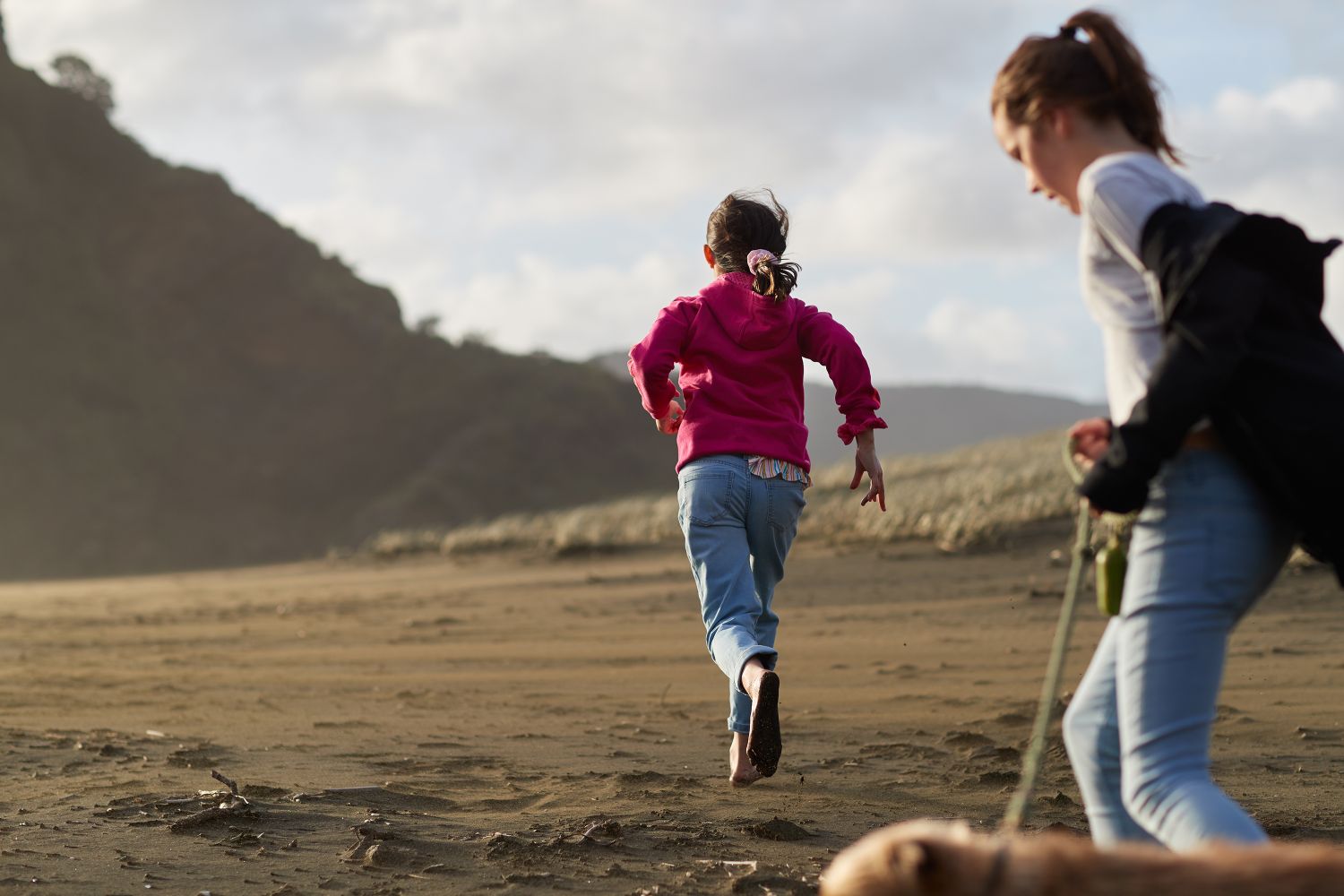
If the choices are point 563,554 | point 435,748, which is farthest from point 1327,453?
point 563,554

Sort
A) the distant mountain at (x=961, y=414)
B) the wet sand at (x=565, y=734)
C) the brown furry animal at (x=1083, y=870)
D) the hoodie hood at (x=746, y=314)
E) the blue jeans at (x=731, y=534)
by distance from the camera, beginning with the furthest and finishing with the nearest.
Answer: the distant mountain at (x=961, y=414) < the hoodie hood at (x=746, y=314) < the blue jeans at (x=731, y=534) < the wet sand at (x=565, y=734) < the brown furry animal at (x=1083, y=870)

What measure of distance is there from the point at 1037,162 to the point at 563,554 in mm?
12250

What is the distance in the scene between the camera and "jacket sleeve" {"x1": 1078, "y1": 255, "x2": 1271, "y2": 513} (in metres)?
2.25

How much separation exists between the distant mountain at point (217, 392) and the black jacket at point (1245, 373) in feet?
111

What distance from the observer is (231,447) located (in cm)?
3831

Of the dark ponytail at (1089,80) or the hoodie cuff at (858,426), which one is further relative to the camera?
the hoodie cuff at (858,426)

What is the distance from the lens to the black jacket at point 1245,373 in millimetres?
2252

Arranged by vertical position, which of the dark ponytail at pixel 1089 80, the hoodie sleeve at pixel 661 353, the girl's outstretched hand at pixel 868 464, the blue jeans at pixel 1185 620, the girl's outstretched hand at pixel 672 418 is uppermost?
the dark ponytail at pixel 1089 80

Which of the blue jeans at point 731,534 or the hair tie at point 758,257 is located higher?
the hair tie at point 758,257

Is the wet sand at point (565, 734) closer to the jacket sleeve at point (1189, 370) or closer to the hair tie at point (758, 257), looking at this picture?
the jacket sleeve at point (1189, 370)

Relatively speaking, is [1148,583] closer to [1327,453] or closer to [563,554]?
[1327,453]

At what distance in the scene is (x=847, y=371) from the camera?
4.70 meters

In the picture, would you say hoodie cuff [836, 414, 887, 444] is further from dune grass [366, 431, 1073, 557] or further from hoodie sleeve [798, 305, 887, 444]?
dune grass [366, 431, 1073, 557]

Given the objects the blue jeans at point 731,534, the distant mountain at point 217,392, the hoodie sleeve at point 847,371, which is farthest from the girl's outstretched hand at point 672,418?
the distant mountain at point 217,392
